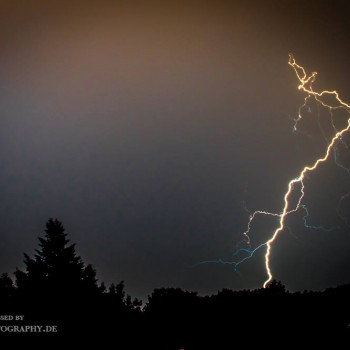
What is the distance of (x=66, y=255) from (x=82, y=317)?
1.58 meters

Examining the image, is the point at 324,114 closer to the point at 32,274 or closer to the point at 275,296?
the point at 275,296

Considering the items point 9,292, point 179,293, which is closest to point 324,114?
point 179,293

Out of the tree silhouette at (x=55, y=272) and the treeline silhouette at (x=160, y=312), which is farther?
the tree silhouette at (x=55, y=272)

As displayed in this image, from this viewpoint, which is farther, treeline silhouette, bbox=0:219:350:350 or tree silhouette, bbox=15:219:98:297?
tree silhouette, bbox=15:219:98:297

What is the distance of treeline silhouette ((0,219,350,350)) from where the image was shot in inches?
183

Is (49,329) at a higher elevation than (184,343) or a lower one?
higher

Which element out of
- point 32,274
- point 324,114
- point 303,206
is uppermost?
point 324,114

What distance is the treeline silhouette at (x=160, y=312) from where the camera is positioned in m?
4.66

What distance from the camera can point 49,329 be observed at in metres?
4.59

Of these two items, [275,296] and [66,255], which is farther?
[66,255]

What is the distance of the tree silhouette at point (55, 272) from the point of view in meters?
5.45

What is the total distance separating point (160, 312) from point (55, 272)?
2.11 metres

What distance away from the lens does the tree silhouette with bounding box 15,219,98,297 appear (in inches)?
215

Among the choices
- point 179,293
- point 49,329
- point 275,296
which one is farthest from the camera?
point 179,293
